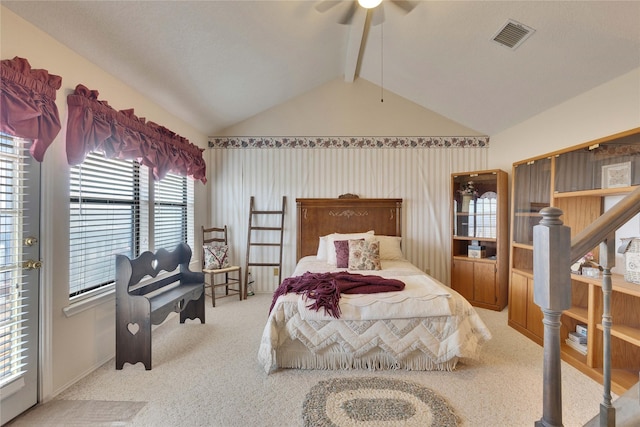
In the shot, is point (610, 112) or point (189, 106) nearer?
point (610, 112)

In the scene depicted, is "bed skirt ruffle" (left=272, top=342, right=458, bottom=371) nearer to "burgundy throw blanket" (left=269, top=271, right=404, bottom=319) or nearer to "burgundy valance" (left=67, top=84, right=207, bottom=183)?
"burgundy throw blanket" (left=269, top=271, right=404, bottom=319)

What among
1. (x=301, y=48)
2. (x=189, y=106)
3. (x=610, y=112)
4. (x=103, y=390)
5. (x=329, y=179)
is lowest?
(x=103, y=390)

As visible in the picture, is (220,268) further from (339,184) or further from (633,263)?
(633,263)

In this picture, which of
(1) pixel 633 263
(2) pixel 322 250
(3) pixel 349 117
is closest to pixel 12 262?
(2) pixel 322 250

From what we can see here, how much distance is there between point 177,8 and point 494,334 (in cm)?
408

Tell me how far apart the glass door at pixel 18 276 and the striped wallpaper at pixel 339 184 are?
2680 mm

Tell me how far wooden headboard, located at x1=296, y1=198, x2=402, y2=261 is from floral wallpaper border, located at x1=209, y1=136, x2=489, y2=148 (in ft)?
2.85

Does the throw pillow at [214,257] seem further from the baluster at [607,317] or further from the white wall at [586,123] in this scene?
the white wall at [586,123]

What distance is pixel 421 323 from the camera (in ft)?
7.62

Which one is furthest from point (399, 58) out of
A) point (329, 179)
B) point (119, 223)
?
point (119, 223)

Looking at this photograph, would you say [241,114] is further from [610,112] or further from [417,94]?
[610,112]

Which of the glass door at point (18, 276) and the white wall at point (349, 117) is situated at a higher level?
the white wall at point (349, 117)

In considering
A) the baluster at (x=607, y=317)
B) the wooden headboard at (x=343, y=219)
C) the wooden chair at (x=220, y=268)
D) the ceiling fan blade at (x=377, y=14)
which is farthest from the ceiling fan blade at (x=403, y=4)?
the wooden chair at (x=220, y=268)

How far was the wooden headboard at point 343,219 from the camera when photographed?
4406 millimetres
